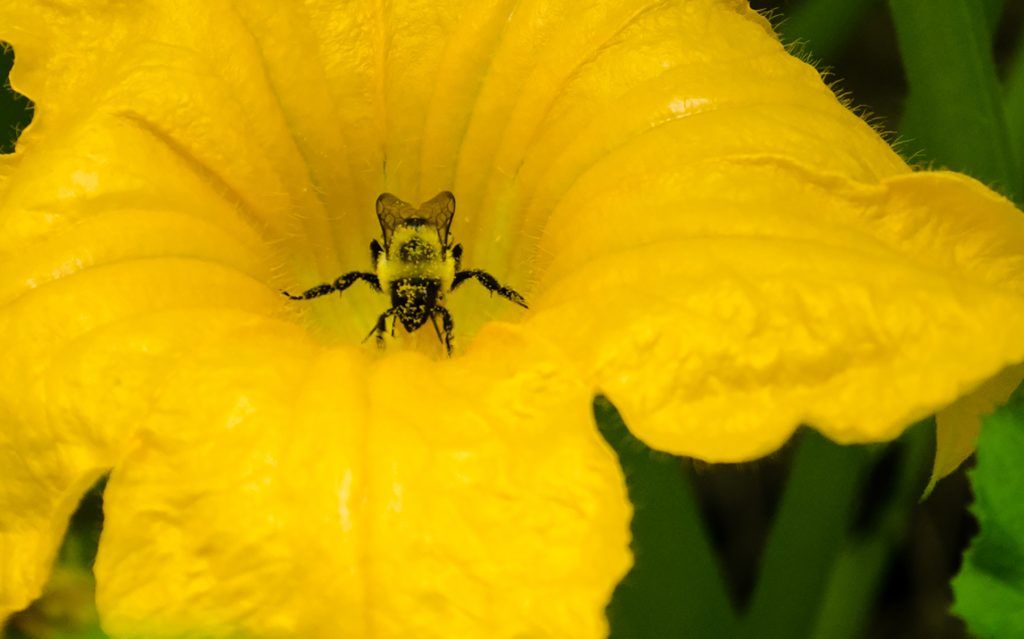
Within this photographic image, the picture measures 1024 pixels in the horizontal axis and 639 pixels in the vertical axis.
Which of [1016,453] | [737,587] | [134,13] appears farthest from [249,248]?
[737,587]

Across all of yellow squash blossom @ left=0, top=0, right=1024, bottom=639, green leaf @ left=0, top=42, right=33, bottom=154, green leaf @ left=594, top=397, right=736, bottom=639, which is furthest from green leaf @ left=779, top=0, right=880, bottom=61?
green leaf @ left=0, top=42, right=33, bottom=154

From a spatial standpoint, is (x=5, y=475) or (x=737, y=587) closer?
(x=5, y=475)

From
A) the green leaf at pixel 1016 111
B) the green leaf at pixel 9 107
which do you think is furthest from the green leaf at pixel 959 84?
the green leaf at pixel 9 107

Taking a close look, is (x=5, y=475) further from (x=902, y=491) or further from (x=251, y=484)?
(x=902, y=491)

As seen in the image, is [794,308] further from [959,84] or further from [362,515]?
[959,84]

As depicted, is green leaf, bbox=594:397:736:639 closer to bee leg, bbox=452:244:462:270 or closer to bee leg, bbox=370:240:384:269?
bee leg, bbox=452:244:462:270

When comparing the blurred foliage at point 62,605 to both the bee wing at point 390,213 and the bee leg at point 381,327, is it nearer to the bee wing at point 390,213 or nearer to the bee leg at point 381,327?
the bee leg at point 381,327
